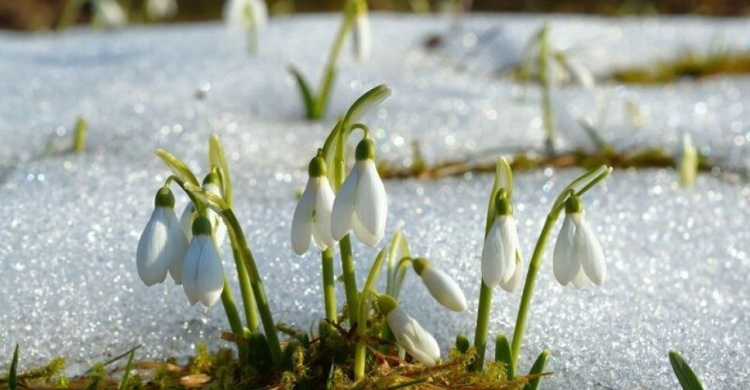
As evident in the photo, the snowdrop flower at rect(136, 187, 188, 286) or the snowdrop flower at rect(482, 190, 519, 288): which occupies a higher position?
the snowdrop flower at rect(136, 187, 188, 286)

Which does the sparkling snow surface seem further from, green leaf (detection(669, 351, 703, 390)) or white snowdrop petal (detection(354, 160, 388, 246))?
white snowdrop petal (detection(354, 160, 388, 246))

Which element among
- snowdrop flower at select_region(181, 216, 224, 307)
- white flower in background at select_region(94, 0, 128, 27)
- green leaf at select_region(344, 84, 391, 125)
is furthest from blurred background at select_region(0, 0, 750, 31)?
snowdrop flower at select_region(181, 216, 224, 307)

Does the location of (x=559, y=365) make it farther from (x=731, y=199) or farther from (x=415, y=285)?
(x=731, y=199)

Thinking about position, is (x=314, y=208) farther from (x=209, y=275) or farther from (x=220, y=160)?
(x=220, y=160)

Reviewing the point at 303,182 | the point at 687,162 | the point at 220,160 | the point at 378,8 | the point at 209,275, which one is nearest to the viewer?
the point at 209,275

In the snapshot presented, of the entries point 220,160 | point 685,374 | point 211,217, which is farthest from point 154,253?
point 685,374
